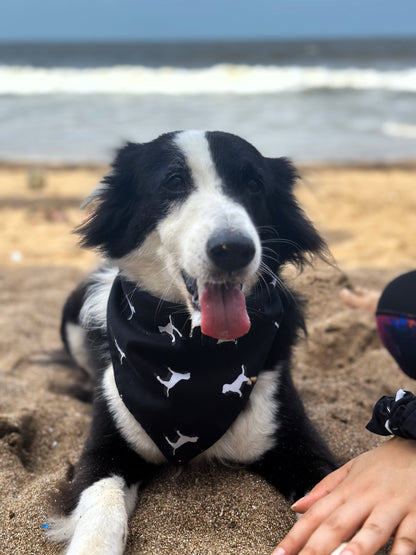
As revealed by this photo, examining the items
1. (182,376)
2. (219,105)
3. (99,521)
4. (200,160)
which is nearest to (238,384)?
(182,376)

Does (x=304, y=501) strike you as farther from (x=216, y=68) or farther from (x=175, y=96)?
(x=216, y=68)

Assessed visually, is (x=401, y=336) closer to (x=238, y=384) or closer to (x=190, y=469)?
(x=238, y=384)

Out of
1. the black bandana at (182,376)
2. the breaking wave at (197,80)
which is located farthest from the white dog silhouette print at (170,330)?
the breaking wave at (197,80)

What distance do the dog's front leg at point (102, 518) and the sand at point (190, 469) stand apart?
10 centimetres

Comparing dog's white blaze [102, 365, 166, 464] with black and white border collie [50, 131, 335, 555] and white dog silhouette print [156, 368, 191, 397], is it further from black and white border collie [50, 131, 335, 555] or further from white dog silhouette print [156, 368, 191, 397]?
white dog silhouette print [156, 368, 191, 397]

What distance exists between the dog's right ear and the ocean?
9558 millimetres

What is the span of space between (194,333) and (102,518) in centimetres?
76

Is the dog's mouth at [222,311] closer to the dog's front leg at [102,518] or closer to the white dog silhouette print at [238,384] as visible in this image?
the white dog silhouette print at [238,384]

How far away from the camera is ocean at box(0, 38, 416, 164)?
13.5m

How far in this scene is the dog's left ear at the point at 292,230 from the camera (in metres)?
2.67

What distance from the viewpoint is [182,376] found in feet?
7.51

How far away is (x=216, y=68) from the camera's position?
2891cm

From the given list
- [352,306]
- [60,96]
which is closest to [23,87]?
[60,96]

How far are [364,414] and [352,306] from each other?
1228 mm
